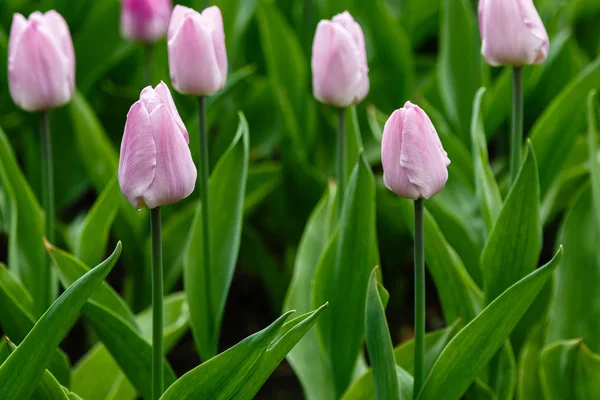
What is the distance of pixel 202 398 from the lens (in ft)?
3.41

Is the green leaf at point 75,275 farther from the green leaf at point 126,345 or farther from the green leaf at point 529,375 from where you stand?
the green leaf at point 529,375

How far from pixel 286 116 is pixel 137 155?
1.04 m

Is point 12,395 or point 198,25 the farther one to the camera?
point 198,25

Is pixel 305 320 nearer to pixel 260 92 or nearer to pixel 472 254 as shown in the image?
pixel 472 254

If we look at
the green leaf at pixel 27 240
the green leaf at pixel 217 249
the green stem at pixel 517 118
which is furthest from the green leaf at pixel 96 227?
the green stem at pixel 517 118

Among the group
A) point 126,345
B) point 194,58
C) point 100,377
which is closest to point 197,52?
Answer: point 194,58

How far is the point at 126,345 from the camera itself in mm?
1249

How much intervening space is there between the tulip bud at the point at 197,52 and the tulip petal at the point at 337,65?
0.52 feet

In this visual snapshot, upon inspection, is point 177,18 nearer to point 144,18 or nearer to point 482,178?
point 482,178

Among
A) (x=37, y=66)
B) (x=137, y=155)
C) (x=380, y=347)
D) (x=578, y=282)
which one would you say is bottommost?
(x=578, y=282)

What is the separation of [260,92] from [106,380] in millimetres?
876

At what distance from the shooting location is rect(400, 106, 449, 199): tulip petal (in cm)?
95

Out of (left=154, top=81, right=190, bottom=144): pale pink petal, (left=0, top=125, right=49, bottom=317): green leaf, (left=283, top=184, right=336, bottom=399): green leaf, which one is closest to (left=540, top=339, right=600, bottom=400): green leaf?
(left=283, top=184, right=336, bottom=399): green leaf

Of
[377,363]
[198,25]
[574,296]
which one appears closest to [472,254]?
[574,296]
